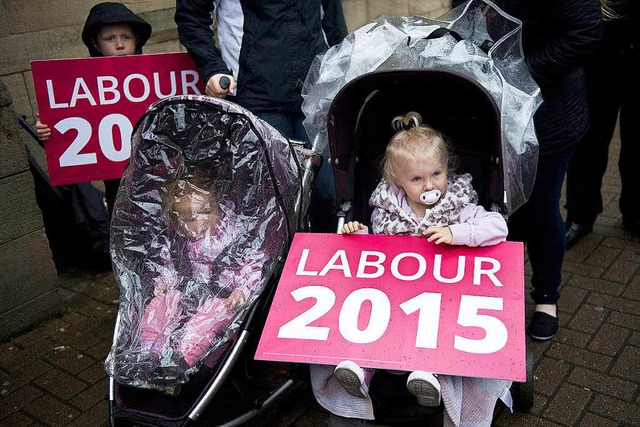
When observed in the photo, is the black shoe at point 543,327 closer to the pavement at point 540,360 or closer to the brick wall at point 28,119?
the pavement at point 540,360

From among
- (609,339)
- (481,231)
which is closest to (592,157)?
(609,339)

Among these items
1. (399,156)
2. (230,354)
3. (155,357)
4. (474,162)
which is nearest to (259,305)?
(230,354)

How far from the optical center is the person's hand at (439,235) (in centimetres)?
249

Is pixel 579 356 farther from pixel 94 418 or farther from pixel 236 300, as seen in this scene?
pixel 94 418

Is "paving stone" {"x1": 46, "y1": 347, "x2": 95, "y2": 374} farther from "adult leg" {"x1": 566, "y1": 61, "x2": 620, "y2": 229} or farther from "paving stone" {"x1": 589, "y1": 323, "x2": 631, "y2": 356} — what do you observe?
"adult leg" {"x1": 566, "y1": 61, "x2": 620, "y2": 229}

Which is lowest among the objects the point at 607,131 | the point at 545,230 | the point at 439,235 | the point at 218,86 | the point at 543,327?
the point at 543,327

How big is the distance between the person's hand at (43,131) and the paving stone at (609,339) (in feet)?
9.80

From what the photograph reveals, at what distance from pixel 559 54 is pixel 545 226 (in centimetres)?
89

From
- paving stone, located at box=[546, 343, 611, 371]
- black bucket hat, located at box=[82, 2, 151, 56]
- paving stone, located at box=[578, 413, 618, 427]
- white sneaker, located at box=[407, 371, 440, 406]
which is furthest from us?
black bucket hat, located at box=[82, 2, 151, 56]

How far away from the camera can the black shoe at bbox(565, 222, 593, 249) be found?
14.8 ft

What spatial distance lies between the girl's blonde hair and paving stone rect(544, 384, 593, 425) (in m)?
1.18

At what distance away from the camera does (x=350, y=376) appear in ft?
7.24

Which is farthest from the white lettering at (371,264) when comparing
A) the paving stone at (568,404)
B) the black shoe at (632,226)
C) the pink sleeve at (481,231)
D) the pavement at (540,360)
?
the black shoe at (632,226)

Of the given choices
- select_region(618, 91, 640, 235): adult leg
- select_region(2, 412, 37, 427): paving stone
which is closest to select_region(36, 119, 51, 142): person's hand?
select_region(2, 412, 37, 427): paving stone
